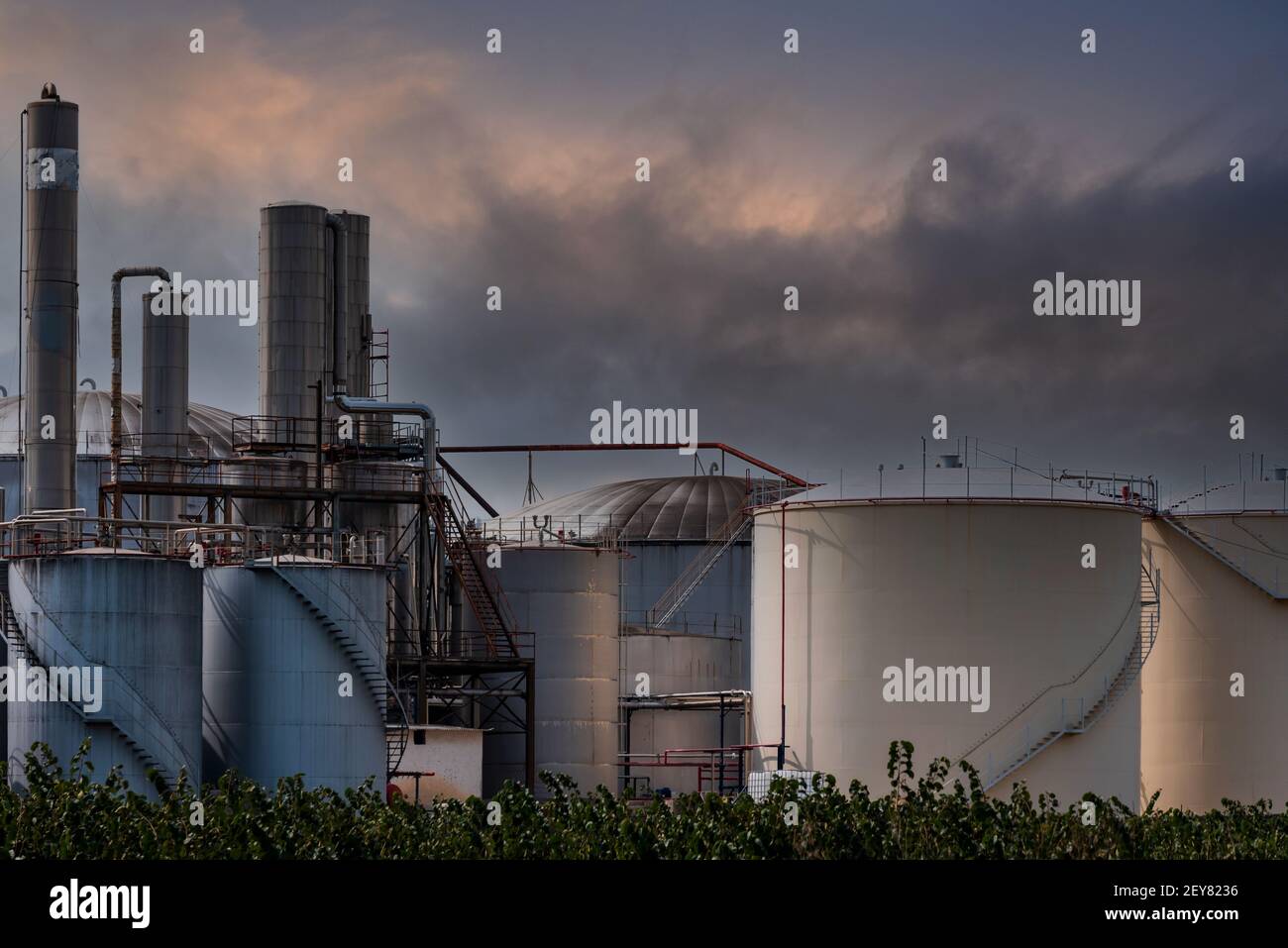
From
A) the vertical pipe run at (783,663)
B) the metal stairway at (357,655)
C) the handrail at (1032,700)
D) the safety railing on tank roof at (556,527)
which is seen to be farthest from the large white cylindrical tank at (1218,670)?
the safety railing on tank roof at (556,527)

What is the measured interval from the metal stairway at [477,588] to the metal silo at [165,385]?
724cm

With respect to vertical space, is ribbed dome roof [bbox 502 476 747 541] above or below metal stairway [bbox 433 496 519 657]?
above

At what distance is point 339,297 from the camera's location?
65.7m

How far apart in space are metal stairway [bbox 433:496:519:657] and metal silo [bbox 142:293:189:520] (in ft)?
23.7

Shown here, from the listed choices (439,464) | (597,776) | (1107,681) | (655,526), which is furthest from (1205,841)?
(655,526)

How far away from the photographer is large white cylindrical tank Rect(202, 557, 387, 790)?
173ft

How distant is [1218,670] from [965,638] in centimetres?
1054

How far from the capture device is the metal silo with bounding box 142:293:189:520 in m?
62.2

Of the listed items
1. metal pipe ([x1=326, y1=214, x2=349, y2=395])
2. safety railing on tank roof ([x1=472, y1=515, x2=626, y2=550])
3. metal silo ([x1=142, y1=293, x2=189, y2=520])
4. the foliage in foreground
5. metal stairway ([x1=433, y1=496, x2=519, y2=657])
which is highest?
metal pipe ([x1=326, y1=214, x2=349, y2=395])

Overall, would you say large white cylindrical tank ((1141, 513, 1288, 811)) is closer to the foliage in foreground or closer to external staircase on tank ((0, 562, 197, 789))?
the foliage in foreground

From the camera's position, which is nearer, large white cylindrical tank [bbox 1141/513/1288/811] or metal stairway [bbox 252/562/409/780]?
metal stairway [bbox 252/562/409/780]

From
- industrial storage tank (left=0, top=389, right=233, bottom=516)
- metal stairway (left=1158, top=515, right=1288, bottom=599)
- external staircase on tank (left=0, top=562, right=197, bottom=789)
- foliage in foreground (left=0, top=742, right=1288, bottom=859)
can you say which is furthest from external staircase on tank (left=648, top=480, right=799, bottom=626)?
foliage in foreground (left=0, top=742, right=1288, bottom=859)

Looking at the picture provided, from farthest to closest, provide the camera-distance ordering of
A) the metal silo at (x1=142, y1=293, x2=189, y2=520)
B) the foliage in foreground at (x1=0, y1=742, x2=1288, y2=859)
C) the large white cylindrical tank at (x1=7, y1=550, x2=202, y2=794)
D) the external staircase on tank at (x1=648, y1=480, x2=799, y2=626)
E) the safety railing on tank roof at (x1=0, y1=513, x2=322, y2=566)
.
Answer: the external staircase on tank at (x1=648, y1=480, x2=799, y2=626) → the metal silo at (x1=142, y1=293, x2=189, y2=520) → the safety railing on tank roof at (x1=0, y1=513, x2=322, y2=566) → the large white cylindrical tank at (x1=7, y1=550, x2=202, y2=794) → the foliage in foreground at (x1=0, y1=742, x2=1288, y2=859)

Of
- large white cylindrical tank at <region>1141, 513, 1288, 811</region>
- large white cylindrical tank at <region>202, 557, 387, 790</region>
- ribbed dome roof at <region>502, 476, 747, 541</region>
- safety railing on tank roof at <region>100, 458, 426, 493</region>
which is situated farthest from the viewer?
ribbed dome roof at <region>502, 476, 747, 541</region>
